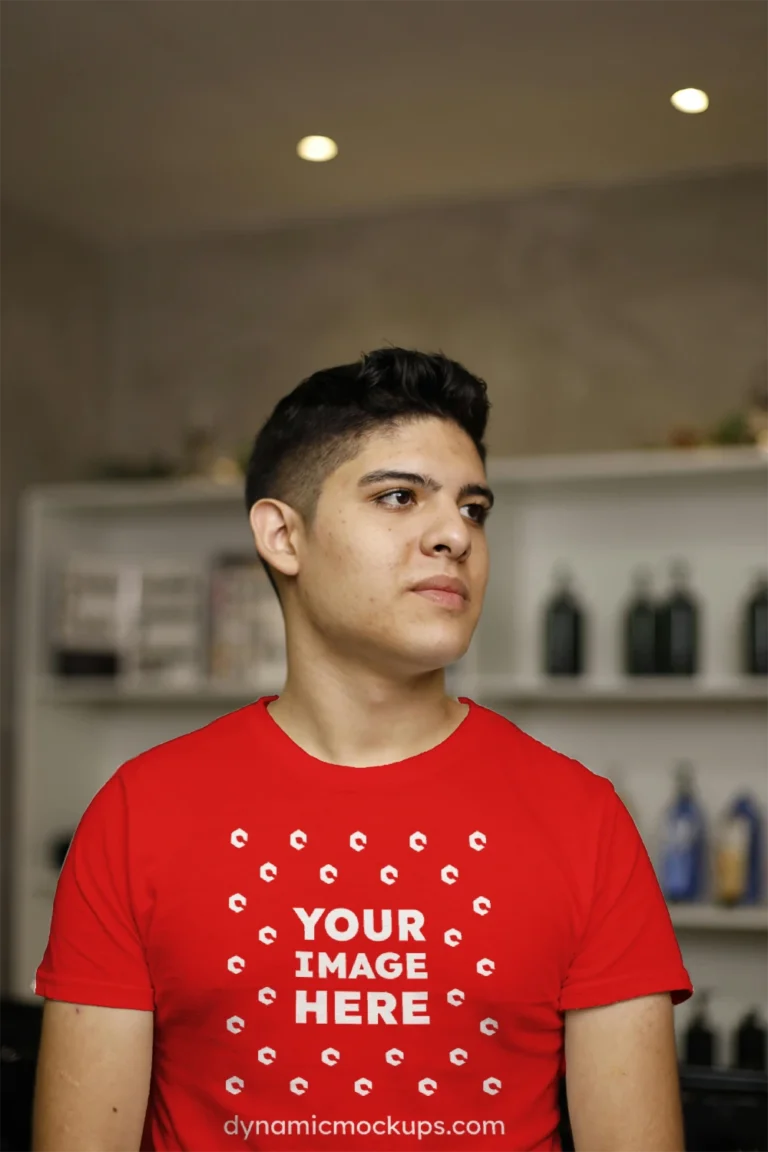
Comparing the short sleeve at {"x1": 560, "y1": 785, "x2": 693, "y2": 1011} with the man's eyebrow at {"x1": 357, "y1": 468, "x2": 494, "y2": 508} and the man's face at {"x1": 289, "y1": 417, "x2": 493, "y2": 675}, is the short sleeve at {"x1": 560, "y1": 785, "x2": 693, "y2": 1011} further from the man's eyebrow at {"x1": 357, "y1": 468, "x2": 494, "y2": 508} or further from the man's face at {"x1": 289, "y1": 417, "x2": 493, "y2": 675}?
the man's eyebrow at {"x1": 357, "y1": 468, "x2": 494, "y2": 508}

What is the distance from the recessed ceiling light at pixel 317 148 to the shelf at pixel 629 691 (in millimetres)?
1548

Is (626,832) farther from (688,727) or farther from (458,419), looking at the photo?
(688,727)

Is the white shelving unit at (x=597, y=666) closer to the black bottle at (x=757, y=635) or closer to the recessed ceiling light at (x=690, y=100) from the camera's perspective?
the black bottle at (x=757, y=635)

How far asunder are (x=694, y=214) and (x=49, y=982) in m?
3.35

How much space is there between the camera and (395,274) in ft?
14.5

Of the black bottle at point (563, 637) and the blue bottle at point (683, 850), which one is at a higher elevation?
the black bottle at point (563, 637)

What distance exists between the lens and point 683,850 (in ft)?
12.0

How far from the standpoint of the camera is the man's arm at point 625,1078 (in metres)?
1.28

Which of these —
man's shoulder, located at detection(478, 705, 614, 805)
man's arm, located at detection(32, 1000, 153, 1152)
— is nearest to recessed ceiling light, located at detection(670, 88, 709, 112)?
man's shoulder, located at detection(478, 705, 614, 805)

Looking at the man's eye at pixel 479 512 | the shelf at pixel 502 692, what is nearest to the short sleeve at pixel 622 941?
the man's eye at pixel 479 512

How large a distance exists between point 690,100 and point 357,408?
247cm

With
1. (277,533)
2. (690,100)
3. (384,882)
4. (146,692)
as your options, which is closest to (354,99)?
(690,100)

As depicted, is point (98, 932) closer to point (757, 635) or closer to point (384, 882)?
point (384, 882)

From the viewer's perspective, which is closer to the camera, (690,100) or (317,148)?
(690,100)
